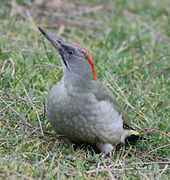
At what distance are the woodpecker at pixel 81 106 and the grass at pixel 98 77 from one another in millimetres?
246

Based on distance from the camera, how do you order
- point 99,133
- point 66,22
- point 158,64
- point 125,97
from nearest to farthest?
point 99,133
point 125,97
point 158,64
point 66,22

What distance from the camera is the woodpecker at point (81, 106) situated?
4.39m

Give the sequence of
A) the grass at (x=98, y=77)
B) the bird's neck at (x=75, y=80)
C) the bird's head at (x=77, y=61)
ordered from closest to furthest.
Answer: the grass at (x=98, y=77) → the bird's neck at (x=75, y=80) → the bird's head at (x=77, y=61)

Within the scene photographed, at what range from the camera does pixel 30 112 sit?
5.21m

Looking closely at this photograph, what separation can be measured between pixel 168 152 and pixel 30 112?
1951 mm

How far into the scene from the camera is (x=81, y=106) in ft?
14.4

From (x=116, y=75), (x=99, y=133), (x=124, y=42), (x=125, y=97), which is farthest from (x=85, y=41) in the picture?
(x=99, y=133)

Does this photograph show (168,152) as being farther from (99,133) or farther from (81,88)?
(81,88)

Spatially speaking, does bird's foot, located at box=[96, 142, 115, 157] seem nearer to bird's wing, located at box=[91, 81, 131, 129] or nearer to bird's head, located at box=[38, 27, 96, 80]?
bird's wing, located at box=[91, 81, 131, 129]

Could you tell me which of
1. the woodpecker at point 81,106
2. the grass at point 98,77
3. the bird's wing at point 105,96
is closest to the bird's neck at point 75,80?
the woodpecker at point 81,106

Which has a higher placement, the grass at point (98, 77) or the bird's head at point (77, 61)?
the bird's head at point (77, 61)

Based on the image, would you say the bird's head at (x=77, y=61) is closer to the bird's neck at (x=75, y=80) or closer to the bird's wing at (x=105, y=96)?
the bird's neck at (x=75, y=80)

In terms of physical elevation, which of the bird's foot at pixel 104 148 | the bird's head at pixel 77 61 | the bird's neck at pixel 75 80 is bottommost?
the bird's foot at pixel 104 148

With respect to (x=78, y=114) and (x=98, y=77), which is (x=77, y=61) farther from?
(x=98, y=77)
